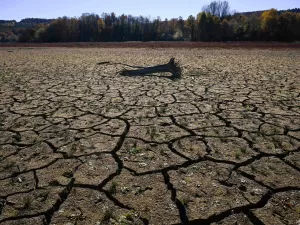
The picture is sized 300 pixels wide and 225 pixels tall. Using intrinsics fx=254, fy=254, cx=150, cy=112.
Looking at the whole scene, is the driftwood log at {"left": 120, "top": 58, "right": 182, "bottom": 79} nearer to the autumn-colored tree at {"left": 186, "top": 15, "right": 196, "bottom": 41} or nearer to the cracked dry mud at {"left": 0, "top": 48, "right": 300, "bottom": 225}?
the cracked dry mud at {"left": 0, "top": 48, "right": 300, "bottom": 225}

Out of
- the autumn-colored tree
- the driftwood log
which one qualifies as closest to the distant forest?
the autumn-colored tree

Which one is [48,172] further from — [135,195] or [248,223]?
[248,223]

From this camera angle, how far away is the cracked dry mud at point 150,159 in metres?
1.85

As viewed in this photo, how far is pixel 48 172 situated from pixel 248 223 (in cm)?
173

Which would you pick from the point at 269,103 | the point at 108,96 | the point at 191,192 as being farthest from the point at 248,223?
the point at 108,96

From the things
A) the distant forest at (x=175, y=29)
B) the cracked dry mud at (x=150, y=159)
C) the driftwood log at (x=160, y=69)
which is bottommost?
the cracked dry mud at (x=150, y=159)

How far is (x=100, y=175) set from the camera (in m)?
2.28

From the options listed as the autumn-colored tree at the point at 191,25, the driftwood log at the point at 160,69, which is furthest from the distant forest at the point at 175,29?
the driftwood log at the point at 160,69

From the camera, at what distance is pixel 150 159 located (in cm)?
254

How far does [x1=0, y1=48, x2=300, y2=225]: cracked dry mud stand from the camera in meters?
1.85

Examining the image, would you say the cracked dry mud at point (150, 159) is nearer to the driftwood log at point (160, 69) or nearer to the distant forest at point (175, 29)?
the driftwood log at point (160, 69)

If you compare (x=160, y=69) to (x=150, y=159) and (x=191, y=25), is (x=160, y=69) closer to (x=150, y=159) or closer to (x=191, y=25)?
(x=150, y=159)

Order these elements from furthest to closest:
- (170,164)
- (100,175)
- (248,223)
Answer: (170,164), (100,175), (248,223)

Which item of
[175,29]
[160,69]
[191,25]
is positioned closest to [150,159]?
[160,69]
